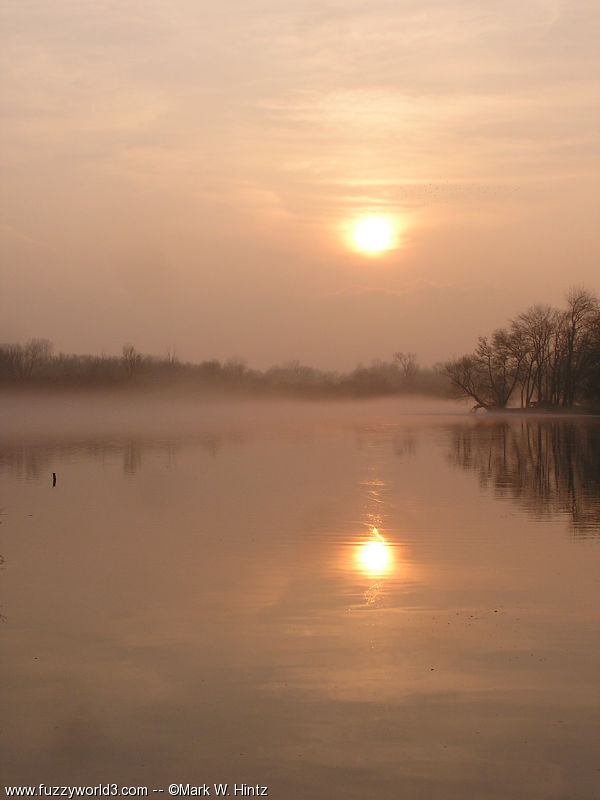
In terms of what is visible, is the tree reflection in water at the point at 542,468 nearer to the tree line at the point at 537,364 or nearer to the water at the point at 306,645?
the water at the point at 306,645

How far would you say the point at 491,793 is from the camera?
6441 mm

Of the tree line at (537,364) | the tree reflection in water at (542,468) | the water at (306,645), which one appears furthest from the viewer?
the tree line at (537,364)

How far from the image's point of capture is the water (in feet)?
22.7

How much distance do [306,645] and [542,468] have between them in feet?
76.3

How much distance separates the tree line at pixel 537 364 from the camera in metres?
96.6

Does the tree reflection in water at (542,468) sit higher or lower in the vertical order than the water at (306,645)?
lower

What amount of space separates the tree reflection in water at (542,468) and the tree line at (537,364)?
4371 cm

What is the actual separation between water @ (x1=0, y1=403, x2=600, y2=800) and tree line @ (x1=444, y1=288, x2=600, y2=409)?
77.8 meters

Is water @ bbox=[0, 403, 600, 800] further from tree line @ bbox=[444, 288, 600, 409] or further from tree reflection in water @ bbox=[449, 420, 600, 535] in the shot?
tree line @ bbox=[444, 288, 600, 409]

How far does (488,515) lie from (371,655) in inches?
431

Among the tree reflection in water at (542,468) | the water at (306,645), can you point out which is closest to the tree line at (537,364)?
the tree reflection in water at (542,468)

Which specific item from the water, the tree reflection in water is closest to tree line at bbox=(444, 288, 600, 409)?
the tree reflection in water

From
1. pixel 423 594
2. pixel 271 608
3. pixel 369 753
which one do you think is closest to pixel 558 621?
pixel 423 594

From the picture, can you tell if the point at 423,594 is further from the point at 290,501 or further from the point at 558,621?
the point at 290,501
